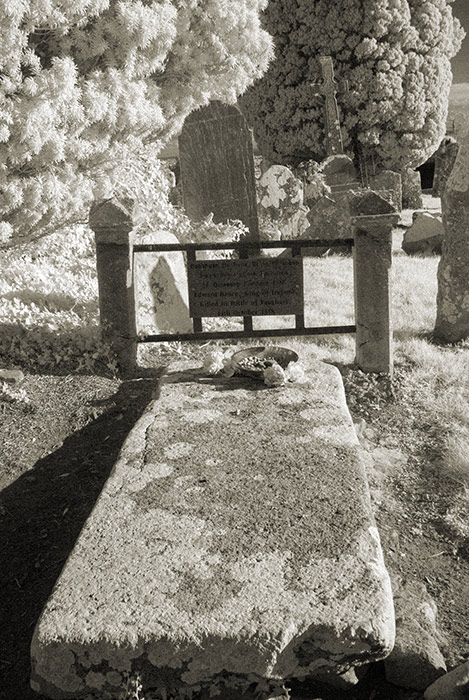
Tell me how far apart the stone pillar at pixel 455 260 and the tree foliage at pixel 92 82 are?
2906mm

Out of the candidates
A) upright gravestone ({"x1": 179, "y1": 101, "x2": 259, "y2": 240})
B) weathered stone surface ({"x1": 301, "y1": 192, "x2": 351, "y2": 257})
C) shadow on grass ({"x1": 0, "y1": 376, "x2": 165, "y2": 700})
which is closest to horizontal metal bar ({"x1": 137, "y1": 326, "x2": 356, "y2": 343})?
shadow on grass ({"x1": 0, "y1": 376, "x2": 165, "y2": 700})

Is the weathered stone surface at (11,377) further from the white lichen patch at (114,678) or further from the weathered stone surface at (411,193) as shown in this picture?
the weathered stone surface at (411,193)

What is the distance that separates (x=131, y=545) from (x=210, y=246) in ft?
9.79

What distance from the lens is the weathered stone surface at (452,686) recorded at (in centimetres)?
224

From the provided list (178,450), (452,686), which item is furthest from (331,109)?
(452,686)

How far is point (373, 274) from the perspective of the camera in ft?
17.0

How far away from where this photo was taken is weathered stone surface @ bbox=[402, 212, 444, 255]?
1069 cm

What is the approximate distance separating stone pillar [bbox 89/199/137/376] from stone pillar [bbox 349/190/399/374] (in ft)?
5.39

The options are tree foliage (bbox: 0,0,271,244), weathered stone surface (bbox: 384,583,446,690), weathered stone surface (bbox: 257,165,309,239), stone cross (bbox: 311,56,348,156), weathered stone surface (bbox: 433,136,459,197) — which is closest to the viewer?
weathered stone surface (bbox: 384,583,446,690)

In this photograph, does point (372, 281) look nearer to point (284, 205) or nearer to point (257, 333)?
point (257, 333)

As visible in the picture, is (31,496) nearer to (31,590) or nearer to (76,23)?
(31,590)

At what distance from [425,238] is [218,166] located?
366cm

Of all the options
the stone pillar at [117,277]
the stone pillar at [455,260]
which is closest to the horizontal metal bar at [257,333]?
the stone pillar at [117,277]

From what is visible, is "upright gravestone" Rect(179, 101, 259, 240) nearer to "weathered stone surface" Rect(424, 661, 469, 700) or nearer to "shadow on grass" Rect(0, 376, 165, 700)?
"shadow on grass" Rect(0, 376, 165, 700)
